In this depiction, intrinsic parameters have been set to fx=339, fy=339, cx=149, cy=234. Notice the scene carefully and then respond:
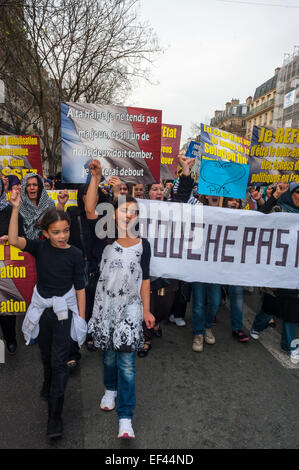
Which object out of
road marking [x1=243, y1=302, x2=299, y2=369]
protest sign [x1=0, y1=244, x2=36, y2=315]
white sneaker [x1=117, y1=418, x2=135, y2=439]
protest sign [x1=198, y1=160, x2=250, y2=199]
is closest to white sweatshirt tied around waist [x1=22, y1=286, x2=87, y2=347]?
white sneaker [x1=117, y1=418, x2=135, y2=439]

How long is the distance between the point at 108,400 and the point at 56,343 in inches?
26.4

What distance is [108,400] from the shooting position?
266 cm

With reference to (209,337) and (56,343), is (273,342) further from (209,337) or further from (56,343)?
(56,343)

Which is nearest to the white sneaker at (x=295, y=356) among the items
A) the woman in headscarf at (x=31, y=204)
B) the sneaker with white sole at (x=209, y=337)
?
the sneaker with white sole at (x=209, y=337)

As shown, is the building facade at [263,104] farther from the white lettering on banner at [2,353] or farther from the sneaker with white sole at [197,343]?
the white lettering on banner at [2,353]

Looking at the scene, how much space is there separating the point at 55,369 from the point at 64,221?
41.3 inches

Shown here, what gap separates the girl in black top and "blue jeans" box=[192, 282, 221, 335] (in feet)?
5.18

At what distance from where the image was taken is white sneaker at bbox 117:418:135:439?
2281mm

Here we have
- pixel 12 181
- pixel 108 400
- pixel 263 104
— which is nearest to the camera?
pixel 108 400

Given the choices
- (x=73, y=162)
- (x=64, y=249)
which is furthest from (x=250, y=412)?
(x=73, y=162)

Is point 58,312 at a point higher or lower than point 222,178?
lower

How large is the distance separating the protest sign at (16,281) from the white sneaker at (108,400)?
130 cm

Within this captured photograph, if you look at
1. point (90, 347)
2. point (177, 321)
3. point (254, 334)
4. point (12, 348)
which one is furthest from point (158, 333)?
point (12, 348)

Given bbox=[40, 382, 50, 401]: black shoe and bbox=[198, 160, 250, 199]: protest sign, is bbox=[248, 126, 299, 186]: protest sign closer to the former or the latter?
bbox=[198, 160, 250, 199]: protest sign
